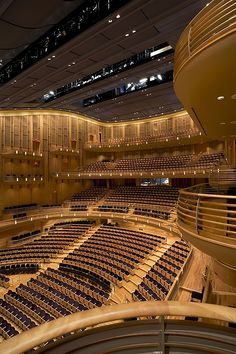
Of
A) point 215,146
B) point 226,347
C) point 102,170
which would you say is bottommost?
point 226,347

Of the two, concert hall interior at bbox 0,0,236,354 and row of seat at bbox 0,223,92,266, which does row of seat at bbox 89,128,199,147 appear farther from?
row of seat at bbox 0,223,92,266

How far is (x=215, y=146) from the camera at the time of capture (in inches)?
733

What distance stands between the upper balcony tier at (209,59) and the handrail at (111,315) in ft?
8.89

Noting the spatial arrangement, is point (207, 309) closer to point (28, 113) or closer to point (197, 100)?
point (197, 100)

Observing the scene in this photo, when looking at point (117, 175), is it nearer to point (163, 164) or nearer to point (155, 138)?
point (163, 164)

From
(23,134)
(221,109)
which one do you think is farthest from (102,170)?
(221,109)

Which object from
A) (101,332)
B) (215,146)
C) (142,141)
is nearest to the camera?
(101,332)

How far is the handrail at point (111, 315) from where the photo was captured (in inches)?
52.4

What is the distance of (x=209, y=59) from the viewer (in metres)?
3.11

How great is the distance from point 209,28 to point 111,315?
3.56 meters

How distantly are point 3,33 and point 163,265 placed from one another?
1078 centimetres

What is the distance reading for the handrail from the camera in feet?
4.37

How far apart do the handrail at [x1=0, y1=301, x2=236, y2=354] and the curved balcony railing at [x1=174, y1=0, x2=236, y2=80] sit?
8.88 feet

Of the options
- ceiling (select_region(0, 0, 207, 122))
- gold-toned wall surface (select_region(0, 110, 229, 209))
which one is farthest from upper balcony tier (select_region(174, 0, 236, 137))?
gold-toned wall surface (select_region(0, 110, 229, 209))
